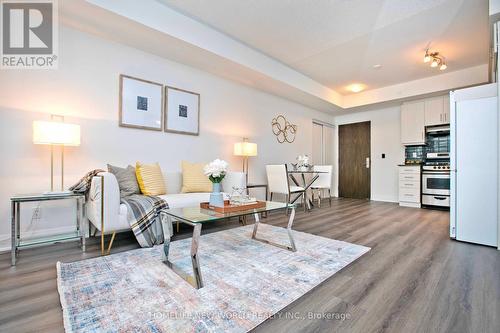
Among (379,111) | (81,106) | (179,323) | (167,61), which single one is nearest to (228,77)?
(167,61)

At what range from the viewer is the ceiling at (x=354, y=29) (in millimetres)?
2758

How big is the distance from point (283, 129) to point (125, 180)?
3.62 m

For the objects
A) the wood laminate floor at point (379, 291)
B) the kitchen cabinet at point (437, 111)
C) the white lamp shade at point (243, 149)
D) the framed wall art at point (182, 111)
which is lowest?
the wood laminate floor at point (379, 291)

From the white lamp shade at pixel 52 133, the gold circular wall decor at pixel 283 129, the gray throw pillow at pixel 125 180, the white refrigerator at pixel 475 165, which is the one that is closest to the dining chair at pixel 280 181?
the gold circular wall decor at pixel 283 129

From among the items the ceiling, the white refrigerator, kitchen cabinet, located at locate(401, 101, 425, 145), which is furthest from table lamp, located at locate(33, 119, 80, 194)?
kitchen cabinet, located at locate(401, 101, 425, 145)

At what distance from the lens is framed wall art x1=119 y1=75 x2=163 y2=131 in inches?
122

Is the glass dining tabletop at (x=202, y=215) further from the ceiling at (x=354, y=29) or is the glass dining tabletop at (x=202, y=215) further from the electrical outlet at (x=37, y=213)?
the ceiling at (x=354, y=29)

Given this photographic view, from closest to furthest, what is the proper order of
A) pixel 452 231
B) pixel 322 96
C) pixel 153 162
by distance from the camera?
pixel 452 231
pixel 153 162
pixel 322 96

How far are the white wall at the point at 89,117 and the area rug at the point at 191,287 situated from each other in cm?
A: 112

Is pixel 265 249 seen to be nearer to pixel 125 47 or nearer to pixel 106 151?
pixel 106 151

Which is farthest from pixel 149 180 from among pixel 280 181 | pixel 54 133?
pixel 280 181

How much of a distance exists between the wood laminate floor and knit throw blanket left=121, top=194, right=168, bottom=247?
31 cm

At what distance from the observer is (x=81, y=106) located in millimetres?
2793

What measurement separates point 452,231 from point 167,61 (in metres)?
4.43
